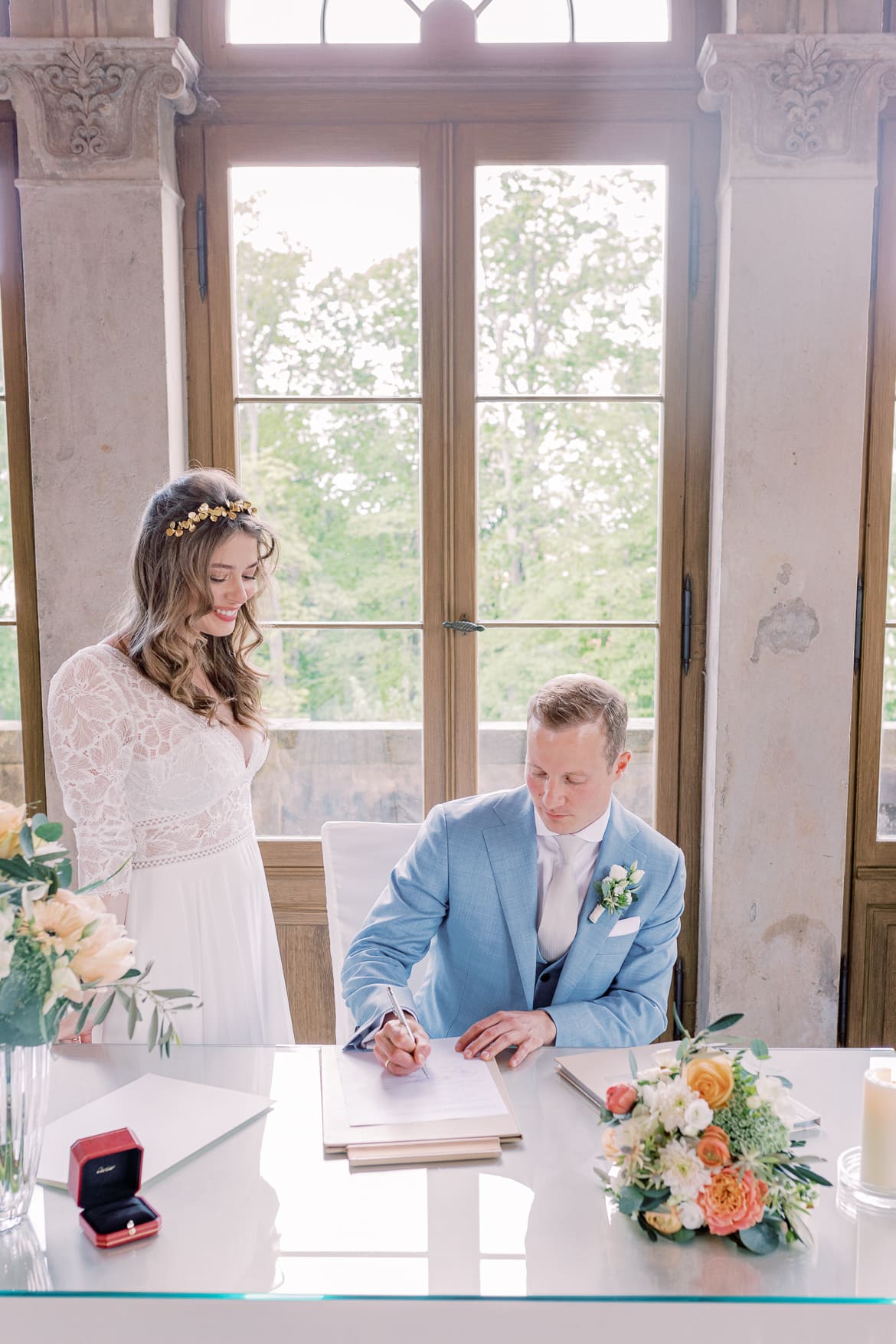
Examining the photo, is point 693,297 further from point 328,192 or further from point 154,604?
point 154,604

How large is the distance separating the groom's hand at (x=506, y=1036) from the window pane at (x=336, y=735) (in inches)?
53.6

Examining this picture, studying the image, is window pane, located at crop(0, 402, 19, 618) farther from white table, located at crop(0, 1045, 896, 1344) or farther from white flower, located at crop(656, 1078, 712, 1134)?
white flower, located at crop(656, 1078, 712, 1134)

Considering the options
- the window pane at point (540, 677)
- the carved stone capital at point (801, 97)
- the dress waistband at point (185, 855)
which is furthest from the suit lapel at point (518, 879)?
the carved stone capital at point (801, 97)

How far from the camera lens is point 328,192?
9.53ft

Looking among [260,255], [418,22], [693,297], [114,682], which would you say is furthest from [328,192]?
[114,682]

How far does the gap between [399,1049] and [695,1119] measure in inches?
20.6

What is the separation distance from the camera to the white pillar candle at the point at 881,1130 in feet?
4.09

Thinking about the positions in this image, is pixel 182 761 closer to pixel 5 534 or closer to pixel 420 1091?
pixel 420 1091

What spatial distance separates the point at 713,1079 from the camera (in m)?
1.19

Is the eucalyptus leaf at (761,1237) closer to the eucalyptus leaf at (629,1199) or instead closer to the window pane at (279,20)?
the eucalyptus leaf at (629,1199)

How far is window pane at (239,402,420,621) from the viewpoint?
2971 mm

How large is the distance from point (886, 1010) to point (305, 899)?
64.6 inches

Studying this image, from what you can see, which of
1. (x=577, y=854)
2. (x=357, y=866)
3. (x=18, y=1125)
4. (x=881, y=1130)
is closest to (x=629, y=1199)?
(x=881, y=1130)

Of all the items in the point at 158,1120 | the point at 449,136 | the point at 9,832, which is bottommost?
the point at 158,1120
